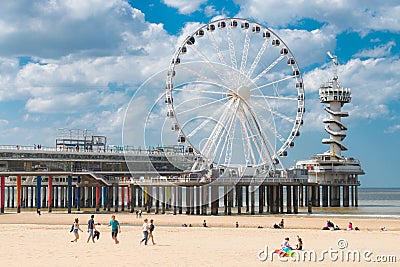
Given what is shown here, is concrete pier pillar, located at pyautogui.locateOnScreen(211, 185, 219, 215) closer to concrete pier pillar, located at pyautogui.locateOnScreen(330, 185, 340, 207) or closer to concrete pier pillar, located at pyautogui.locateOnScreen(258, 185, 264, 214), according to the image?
concrete pier pillar, located at pyautogui.locateOnScreen(258, 185, 264, 214)

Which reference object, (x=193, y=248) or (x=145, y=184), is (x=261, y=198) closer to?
(x=145, y=184)

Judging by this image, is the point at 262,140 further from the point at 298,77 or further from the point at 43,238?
the point at 43,238

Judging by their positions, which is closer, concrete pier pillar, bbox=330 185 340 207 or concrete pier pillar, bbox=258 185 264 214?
concrete pier pillar, bbox=258 185 264 214

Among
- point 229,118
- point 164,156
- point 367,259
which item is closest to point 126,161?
point 164,156

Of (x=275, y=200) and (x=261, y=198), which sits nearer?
(x=261, y=198)

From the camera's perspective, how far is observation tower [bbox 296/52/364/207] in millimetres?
70438

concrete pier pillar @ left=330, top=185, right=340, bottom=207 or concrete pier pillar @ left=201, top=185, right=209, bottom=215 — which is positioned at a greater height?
concrete pier pillar @ left=201, top=185, right=209, bottom=215

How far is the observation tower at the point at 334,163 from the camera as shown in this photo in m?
70.4

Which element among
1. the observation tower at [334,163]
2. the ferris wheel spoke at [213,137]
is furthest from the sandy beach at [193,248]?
the observation tower at [334,163]

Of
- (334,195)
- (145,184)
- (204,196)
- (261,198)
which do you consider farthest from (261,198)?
(334,195)

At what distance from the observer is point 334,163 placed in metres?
71.5

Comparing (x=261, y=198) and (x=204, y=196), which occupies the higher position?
(x=204, y=196)

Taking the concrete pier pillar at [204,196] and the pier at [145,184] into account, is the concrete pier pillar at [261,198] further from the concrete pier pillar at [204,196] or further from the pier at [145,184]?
the concrete pier pillar at [204,196]

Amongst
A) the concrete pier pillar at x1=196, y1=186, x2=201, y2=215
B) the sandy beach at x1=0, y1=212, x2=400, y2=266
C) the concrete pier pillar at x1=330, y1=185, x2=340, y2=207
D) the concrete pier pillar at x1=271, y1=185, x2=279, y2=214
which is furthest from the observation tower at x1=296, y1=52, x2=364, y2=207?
the sandy beach at x1=0, y1=212, x2=400, y2=266
